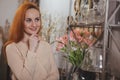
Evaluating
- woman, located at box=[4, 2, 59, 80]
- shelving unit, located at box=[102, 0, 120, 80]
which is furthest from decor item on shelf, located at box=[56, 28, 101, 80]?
woman, located at box=[4, 2, 59, 80]

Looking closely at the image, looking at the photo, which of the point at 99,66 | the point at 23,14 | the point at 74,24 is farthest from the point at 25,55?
the point at 74,24

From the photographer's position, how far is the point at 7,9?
4035mm

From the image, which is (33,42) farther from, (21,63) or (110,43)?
(110,43)

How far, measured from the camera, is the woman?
5.14ft

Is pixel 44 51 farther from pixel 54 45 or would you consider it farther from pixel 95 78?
pixel 54 45

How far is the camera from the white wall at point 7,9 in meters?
4.01

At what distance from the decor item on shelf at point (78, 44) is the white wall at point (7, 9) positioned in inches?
74.1

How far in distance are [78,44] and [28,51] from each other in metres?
0.69

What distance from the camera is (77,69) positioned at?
84.4 inches

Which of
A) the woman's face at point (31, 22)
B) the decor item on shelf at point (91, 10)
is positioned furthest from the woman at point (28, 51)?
the decor item on shelf at point (91, 10)

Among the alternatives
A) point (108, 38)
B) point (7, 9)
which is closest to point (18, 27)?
point (108, 38)

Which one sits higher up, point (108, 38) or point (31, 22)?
point (31, 22)

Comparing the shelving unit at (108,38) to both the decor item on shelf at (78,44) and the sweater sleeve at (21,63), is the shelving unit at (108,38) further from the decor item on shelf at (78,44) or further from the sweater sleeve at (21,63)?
the sweater sleeve at (21,63)

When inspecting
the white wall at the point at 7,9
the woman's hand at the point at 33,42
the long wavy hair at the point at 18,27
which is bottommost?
the woman's hand at the point at 33,42
